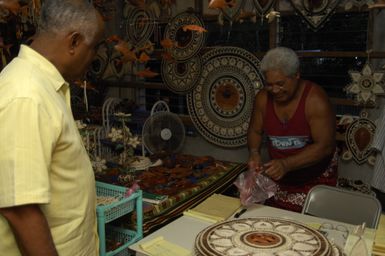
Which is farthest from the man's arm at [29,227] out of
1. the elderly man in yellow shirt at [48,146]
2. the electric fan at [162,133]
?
the electric fan at [162,133]

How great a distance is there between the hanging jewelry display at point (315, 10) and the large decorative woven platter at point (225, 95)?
0.52 m

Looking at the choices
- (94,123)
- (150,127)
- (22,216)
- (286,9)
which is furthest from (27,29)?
(22,216)

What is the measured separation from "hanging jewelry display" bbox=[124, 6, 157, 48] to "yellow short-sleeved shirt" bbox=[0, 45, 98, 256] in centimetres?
261

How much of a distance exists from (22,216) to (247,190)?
1036mm

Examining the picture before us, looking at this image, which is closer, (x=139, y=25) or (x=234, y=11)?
(x=234, y=11)

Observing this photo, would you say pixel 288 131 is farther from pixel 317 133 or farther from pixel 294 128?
pixel 317 133

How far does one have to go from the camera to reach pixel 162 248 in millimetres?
1361

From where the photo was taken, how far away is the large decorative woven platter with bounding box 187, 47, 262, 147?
10.6 feet

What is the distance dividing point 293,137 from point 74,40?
59.8 inches

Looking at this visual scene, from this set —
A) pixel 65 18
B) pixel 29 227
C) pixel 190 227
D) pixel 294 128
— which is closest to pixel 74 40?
pixel 65 18

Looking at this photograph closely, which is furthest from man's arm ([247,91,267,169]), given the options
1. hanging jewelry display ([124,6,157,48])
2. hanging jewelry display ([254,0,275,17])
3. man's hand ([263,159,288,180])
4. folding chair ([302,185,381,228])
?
hanging jewelry display ([124,6,157,48])

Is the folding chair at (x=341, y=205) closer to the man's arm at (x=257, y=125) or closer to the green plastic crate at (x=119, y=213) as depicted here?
the man's arm at (x=257, y=125)

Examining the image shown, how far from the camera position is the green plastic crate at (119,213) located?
1.68m

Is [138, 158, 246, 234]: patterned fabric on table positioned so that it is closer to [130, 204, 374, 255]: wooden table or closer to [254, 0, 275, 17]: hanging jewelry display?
[130, 204, 374, 255]: wooden table
